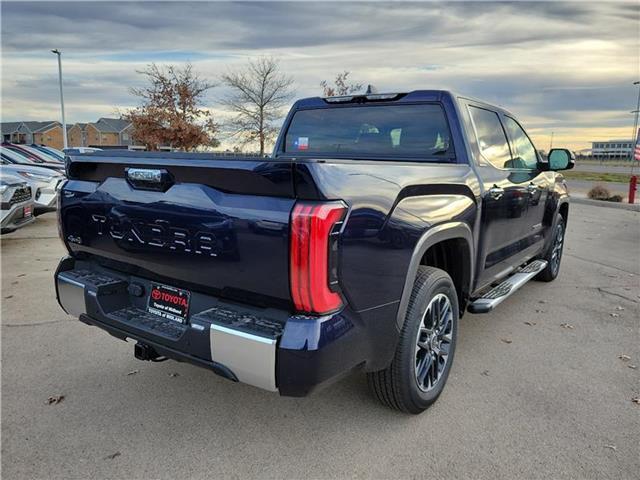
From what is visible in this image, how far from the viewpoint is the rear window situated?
3777 millimetres

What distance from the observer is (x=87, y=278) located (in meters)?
2.95

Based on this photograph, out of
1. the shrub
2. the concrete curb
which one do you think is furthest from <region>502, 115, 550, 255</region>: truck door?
the shrub

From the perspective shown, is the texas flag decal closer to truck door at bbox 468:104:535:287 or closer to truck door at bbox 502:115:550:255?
truck door at bbox 468:104:535:287

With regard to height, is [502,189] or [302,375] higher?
[502,189]

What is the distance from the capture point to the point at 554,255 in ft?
20.4

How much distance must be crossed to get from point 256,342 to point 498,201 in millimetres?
2474

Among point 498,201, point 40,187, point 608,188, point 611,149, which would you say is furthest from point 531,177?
point 611,149

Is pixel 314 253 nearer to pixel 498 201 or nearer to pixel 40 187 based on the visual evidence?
pixel 498 201

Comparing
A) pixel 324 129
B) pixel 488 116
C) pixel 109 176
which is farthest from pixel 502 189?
pixel 109 176

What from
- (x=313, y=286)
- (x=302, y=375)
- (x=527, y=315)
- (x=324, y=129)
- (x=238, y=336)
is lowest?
(x=527, y=315)

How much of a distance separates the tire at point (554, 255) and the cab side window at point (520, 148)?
1.18 m

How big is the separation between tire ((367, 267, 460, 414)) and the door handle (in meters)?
0.94

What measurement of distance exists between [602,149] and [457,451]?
440ft

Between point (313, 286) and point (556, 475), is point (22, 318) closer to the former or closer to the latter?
point (313, 286)
